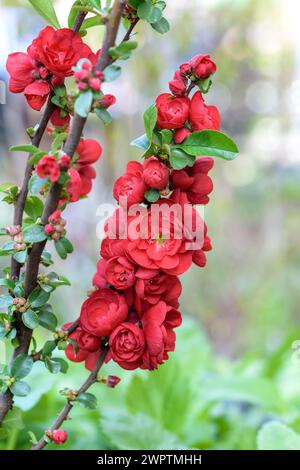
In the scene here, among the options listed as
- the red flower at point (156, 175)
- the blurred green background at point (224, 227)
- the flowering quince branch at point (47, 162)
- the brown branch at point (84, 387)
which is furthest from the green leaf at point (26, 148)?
the blurred green background at point (224, 227)

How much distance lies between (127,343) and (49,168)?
18 centimetres

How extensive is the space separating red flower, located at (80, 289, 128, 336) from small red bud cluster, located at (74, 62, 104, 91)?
19cm

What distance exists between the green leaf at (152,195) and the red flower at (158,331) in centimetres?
10

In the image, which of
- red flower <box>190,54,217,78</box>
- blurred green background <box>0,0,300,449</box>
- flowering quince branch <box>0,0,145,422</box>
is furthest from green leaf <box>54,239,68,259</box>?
blurred green background <box>0,0,300,449</box>

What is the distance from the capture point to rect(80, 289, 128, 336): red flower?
53cm

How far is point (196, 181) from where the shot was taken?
0.55m

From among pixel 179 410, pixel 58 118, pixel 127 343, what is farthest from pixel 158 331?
pixel 179 410

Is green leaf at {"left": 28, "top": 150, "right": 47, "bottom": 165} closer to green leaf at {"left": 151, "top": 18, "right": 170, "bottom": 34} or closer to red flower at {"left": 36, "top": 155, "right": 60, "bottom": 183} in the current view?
red flower at {"left": 36, "top": 155, "right": 60, "bottom": 183}

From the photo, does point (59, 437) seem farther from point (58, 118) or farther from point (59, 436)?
point (58, 118)

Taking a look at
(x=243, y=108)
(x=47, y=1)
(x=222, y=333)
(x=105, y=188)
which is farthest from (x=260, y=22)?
(x=47, y=1)

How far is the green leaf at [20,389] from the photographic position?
1.82 feet

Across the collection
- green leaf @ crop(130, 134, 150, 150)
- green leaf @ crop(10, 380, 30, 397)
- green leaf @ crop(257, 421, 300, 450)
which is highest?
green leaf @ crop(130, 134, 150, 150)

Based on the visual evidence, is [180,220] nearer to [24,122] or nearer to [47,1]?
[47,1]
